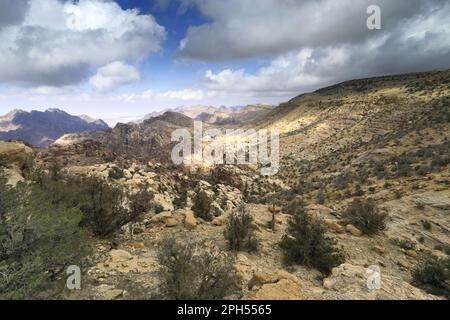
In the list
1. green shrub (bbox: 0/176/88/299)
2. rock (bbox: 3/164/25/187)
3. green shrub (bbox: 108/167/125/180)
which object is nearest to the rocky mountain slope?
green shrub (bbox: 108/167/125/180)

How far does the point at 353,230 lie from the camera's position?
39.2 feet

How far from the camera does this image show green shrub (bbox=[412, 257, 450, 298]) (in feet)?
24.6

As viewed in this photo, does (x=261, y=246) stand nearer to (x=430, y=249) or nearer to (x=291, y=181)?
(x=430, y=249)

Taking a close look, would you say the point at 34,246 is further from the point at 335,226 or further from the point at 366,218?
the point at 366,218

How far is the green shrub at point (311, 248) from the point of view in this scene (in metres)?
8.67

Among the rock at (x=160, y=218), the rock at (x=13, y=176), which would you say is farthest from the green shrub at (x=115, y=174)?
the rock at (x=160, y=218)

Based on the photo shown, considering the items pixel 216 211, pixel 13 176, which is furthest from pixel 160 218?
pixel 13 176

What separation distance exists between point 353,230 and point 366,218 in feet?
2.51

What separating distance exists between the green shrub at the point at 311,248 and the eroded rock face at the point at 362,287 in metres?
1.00

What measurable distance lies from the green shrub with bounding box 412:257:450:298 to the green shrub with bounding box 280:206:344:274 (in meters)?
1.96

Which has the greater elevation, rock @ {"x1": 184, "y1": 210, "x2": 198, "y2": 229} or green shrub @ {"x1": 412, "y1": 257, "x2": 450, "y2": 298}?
rock @ {"x1": 184, "y1": 210, "x2": 198, "y2": 229}

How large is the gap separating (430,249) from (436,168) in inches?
323

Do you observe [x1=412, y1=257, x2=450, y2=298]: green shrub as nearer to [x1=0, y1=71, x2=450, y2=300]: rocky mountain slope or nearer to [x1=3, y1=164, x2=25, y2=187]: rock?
[x1=0, y1=71, x2=450, y2=300]: rocky mountain slope

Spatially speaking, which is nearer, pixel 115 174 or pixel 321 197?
pixel 321 197
